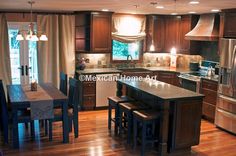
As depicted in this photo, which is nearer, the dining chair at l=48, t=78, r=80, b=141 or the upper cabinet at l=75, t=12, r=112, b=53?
the dining chair at l=48, t=78, r=80, b=141

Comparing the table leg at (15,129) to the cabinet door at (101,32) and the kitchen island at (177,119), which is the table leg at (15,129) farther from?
the cabinet door at (101,32)

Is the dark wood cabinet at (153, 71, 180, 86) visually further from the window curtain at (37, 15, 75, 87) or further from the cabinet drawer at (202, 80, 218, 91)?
the window curtain at (37, 15, 75, 87)

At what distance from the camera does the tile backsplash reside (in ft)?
24.6

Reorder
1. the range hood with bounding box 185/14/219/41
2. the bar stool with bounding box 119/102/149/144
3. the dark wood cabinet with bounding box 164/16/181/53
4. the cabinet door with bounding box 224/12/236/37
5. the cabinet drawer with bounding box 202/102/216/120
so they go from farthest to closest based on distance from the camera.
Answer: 1. the dark wood cabinet with bounding box 164/16/181/53
2. the range hood with bounding box 185/14/219/41
3. the cabinet drawer with bounding box 202/102/216/120
4. the cabinet door with bounding box 224/12/236/37
5. the bar stool with bounding box 119/102/149/144

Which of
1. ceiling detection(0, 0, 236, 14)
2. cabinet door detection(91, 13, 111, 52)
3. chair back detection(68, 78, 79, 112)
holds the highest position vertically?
ceiling detection(0, 0, 236, 14)

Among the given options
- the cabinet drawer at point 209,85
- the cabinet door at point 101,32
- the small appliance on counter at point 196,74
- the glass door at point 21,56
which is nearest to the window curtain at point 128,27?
the cabinet door at point 101,32

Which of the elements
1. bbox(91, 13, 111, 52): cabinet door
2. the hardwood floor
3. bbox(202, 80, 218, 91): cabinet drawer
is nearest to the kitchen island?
the hardwood floor

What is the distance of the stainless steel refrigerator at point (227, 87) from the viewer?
5379mm

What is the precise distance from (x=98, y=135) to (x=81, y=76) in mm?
1935

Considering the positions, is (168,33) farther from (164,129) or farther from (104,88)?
(164,129)

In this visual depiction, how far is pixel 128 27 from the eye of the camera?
7633 mm

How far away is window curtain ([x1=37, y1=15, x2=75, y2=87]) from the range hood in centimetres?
300

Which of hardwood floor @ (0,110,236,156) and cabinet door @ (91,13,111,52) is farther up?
cabinet door @ (91,13,111,52)

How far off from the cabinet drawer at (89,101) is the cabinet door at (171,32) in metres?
2.57
